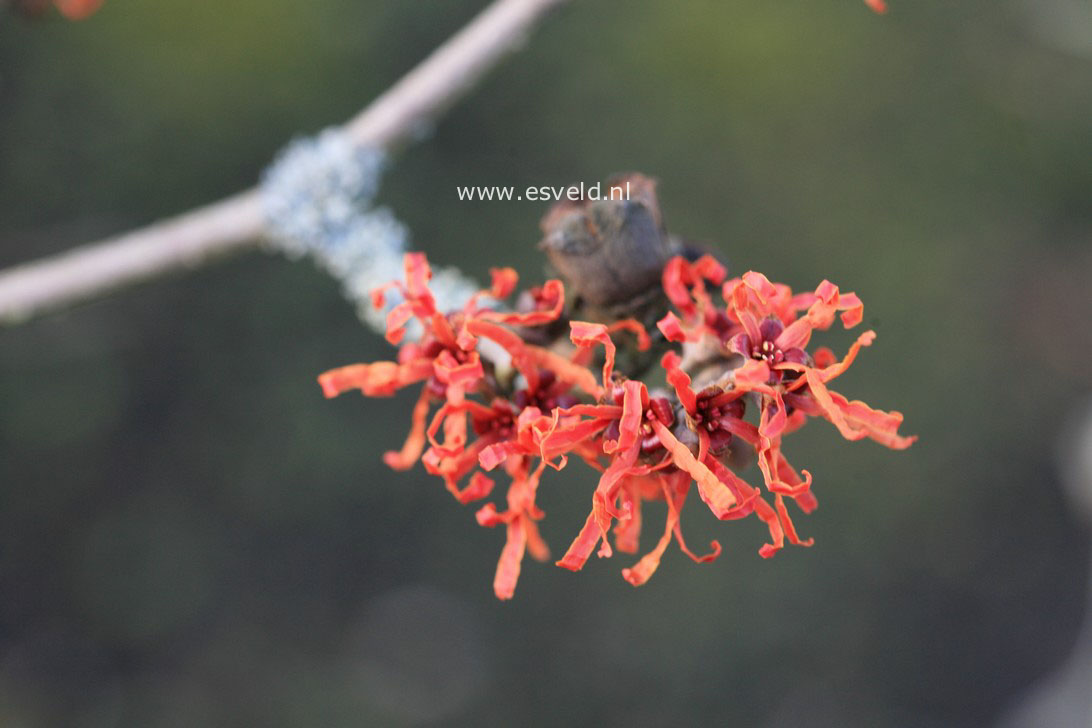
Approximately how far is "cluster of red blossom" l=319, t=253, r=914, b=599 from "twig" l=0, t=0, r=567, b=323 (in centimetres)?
40

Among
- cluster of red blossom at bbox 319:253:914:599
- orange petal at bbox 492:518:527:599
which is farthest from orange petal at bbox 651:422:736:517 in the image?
orange petal at bbox 492:518:527:599

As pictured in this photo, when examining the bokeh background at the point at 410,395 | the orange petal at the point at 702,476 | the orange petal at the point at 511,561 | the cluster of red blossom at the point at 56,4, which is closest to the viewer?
the orange petal at the point at 702,476

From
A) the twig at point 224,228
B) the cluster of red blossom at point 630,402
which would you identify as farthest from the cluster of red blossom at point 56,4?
the cluster of red blossom at point 630,402

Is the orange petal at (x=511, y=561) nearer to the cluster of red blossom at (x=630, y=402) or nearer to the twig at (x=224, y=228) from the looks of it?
the cluster of red blossom at (x=630, y=402)

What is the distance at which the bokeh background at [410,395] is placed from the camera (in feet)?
8.89

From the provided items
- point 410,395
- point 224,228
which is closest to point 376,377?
point 224,228

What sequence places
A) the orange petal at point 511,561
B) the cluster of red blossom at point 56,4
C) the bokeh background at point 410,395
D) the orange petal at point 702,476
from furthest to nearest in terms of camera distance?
1. the bokeh background at point 410,395
2. the cluster of red blossom at point 56,4
3. the orange petal at point 511,561
4. the orange petal at point 702,476

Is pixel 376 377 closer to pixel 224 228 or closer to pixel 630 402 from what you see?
pixel 630 402

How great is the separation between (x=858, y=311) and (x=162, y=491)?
2649 mm

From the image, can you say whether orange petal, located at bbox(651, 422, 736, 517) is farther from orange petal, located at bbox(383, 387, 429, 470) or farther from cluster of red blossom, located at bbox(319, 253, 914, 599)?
orange petal, located at bbox(383, 387, 429, 470)

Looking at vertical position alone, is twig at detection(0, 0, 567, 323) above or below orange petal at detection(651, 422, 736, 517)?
above

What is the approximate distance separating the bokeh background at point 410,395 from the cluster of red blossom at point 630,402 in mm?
1863

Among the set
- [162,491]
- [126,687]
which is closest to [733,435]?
[162,491]

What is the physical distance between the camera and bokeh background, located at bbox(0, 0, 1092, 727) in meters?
2.71
